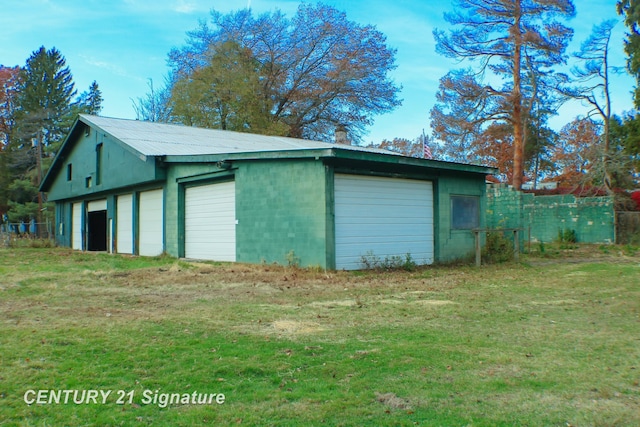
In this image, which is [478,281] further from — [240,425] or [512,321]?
A: [240,425]

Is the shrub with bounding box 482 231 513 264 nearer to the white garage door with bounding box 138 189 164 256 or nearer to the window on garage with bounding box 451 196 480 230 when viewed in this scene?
the window on garage with bounding box 451 196 480 230

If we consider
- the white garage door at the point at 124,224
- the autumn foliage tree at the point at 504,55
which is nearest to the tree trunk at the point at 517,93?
→ the autumn foliage tree at the point at 504,55

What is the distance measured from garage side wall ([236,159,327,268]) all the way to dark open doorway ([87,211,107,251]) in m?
13.5

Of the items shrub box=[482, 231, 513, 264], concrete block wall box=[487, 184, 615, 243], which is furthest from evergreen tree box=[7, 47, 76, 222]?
shrub box=[482, 231, 513, 264]

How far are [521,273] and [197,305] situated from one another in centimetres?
800

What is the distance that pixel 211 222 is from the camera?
599 inches

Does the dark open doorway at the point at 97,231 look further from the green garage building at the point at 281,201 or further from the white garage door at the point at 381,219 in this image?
the white garage door at the point at 381,219

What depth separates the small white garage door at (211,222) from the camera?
14.4 meters

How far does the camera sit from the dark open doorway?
2434cm

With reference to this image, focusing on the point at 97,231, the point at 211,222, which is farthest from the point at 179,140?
the point at 97,231

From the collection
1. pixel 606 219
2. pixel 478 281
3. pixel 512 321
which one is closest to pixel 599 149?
pixel 606 219

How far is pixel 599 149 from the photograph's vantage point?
25781mm

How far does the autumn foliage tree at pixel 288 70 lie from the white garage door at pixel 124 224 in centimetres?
1553

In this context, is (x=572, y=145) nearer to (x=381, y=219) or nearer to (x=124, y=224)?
(x=381, y=219)
